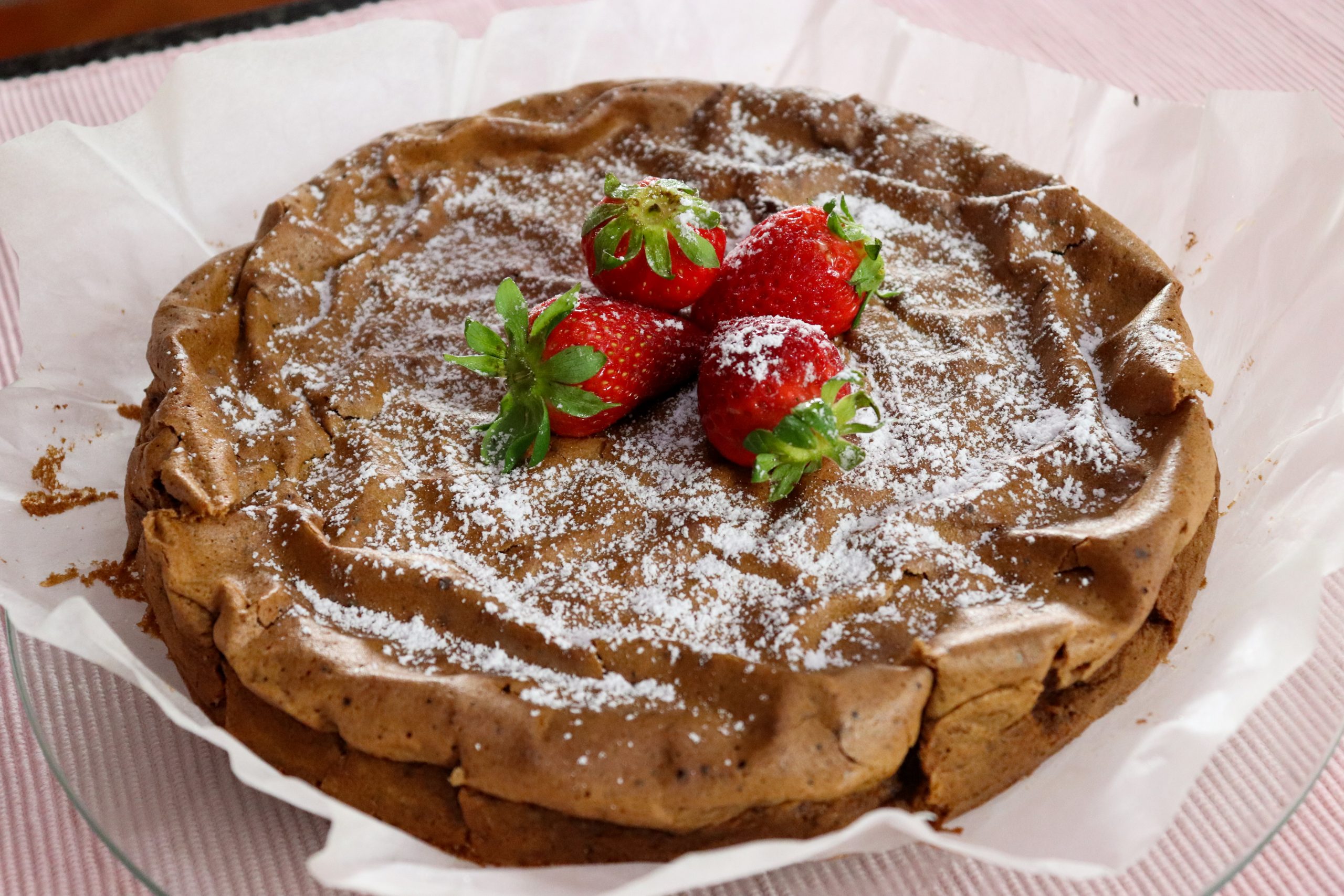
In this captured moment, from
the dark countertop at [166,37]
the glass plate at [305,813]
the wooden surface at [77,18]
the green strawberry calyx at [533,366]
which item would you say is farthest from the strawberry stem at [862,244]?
the wooden surface at [77,18]

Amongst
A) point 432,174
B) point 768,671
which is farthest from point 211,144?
point 768,671

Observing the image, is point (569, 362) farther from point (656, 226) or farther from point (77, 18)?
point (77, 18)

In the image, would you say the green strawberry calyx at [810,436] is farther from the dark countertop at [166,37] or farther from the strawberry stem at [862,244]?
the dark countertop at [166,37]

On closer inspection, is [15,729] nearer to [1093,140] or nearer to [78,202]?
[78,202]

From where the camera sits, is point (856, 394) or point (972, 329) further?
point (972, 329)

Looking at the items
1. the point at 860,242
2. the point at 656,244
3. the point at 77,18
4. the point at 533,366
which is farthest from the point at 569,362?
the point at 77,18

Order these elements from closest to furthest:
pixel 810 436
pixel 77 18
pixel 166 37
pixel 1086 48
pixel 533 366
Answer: pixel 810 436 < pixel 533 366 < pixel 1086 48 < pixel 166 37 < pixel 77 18
